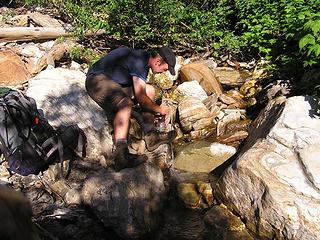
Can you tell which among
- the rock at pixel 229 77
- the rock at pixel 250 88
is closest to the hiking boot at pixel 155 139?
the rock at pixel 250 88

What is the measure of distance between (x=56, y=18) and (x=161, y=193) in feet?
24.9

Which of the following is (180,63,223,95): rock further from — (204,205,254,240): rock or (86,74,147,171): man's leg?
(204,205,254,240): rock

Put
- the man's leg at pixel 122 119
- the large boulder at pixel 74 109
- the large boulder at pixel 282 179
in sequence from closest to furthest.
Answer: the large boulder at pixel 282 179
the man's leg at pixel 122 119
the large boulder at pixel 74 109

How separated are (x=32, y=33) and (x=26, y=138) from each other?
481 cm

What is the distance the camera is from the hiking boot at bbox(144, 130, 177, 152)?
19.2ft

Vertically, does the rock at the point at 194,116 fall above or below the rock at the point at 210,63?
below

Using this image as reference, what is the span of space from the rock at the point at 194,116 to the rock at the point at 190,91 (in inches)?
22.1

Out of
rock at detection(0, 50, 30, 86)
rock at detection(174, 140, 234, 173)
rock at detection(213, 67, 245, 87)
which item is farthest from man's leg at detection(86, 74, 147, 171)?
rock at detection(213, 67, 245, 87)

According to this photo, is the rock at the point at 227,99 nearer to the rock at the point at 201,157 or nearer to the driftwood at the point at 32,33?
the rock at the point at 201,157

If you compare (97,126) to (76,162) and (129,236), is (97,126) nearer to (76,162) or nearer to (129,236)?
(76,162)

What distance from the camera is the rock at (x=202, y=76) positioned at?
307 inches

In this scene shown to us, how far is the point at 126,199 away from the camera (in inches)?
170

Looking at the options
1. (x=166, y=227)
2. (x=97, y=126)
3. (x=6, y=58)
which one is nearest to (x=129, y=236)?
(x=166, y=227)

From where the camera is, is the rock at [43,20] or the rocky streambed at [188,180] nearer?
the rocky streambed at [188,180]
